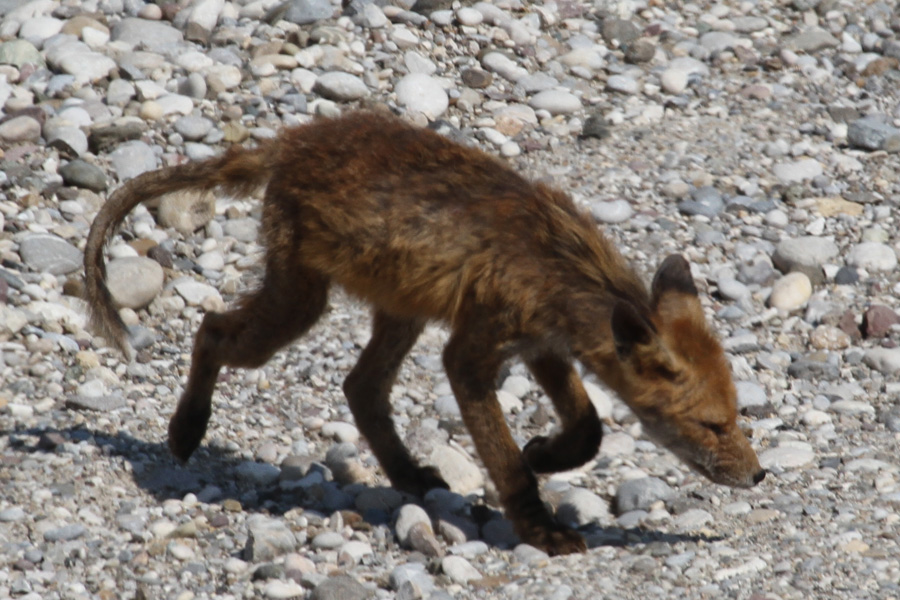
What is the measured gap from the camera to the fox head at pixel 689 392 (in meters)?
6.51

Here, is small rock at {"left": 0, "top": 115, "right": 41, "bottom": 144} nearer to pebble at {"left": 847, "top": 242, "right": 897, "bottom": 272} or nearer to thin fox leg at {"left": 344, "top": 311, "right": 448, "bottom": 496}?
thin fox leg at {"left": 344, "top": 311, "right": 448, "bottom": 496}

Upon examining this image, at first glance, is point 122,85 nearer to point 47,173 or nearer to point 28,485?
point 47,173

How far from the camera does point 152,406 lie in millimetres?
8250

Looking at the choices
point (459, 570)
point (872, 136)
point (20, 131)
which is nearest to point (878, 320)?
point (872, 136)

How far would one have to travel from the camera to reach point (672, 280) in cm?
680

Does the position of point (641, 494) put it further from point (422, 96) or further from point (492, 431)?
point (422, 96)

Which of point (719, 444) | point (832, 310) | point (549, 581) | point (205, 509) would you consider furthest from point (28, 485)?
point (832, 310)

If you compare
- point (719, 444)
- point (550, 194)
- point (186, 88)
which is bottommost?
point (186, 88)

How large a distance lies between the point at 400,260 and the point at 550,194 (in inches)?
39.2

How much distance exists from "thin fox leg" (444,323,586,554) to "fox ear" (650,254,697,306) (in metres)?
0.99

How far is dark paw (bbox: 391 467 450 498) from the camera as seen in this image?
747 cm

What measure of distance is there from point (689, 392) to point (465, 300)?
53.5 inches

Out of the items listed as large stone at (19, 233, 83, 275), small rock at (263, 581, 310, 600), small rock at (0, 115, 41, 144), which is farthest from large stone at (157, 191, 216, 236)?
small rock at (263, 581, 310, 600)

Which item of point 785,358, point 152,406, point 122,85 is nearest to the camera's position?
point 152,406
